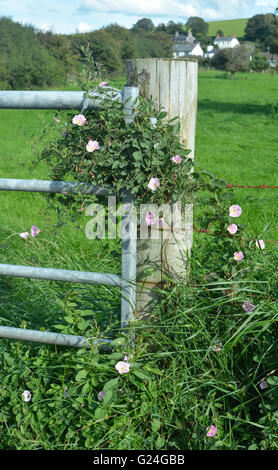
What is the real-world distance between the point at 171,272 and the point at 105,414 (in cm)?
69

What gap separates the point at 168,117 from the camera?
6.50 ft

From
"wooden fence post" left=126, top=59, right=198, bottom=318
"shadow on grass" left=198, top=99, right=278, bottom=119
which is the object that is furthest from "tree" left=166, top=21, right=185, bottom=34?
"wooden fence post" left=126, top=59, right=198, bottom=318

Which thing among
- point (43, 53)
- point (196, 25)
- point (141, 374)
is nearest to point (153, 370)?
point (141, 374)

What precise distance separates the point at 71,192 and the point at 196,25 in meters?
136

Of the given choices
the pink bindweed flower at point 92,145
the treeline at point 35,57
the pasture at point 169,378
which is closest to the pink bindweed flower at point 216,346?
the pasture at point 169,378

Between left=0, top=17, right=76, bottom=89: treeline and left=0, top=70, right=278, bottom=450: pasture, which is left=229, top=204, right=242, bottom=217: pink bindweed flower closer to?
left=0, top=70, right=278, bottom=450: pasture

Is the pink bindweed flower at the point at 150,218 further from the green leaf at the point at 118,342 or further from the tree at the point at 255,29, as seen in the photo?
the tree at the point at 255,29

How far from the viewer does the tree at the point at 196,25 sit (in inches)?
4887

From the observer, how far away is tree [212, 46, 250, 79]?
44094 mm

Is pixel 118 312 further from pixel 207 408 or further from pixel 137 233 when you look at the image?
pixel 207 408

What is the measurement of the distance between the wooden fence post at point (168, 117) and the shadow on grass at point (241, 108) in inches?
432

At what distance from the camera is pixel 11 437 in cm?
206

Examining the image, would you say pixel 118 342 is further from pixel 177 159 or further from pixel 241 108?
pixel 241 108

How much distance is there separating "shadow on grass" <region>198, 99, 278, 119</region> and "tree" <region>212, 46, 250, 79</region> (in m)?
Result: 30.0
